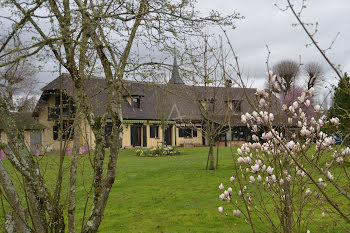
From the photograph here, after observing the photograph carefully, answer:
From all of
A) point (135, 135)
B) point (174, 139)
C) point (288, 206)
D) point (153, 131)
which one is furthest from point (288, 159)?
point (174, 139)

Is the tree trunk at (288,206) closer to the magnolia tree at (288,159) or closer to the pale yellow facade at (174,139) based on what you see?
the magnolia tree at (288,159)

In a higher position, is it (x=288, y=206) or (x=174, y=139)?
(x=288, y=206)

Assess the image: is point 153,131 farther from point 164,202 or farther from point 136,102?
point 164,202

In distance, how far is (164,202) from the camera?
33.0 ft

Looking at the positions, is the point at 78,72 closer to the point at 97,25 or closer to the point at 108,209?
the point at 97,25

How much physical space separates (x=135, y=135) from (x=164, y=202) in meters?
23.8

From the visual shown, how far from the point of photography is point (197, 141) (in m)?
36.4

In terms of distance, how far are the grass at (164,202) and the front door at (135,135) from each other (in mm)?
17108

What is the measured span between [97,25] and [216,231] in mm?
4771

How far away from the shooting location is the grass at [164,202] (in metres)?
7.51

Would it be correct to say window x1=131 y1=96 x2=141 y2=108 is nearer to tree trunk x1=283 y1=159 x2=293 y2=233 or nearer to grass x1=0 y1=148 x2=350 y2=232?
grass x1=0 y1=148 x2=350 y2=232

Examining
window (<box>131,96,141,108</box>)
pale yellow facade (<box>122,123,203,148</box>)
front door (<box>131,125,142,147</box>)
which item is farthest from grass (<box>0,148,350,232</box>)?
window (<box>131,96,141,108</box>)

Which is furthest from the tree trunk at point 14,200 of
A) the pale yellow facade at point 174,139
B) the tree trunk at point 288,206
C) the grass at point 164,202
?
the pale yellow facade at point 174,139

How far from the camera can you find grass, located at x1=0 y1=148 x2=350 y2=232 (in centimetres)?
Result: 751
